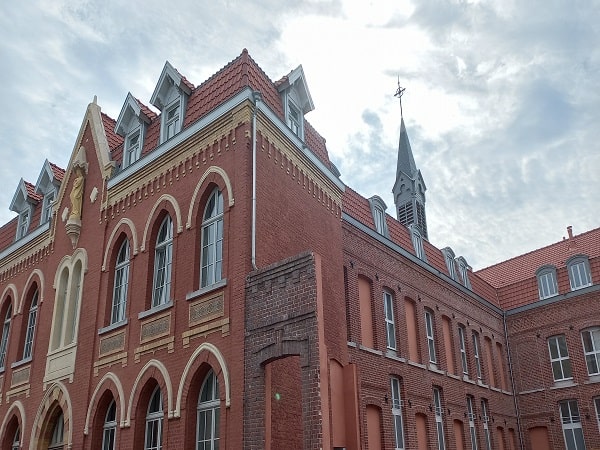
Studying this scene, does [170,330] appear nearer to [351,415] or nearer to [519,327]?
[351,415]

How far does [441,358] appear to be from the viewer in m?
22.4

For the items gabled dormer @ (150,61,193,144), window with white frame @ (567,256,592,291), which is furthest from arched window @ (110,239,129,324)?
window with white frame @ (567,256,592,291)

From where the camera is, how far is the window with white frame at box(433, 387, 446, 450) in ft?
68.6

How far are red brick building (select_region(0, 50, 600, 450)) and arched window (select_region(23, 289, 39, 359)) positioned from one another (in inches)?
2.7

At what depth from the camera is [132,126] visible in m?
17.3

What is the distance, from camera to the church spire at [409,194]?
3109cm

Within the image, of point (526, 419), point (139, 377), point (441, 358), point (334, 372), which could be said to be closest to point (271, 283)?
point (334, 372)

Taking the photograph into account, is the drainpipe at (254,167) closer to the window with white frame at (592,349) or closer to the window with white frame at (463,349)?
the window with white frame at (463,349)

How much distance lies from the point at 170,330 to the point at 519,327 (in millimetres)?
20278

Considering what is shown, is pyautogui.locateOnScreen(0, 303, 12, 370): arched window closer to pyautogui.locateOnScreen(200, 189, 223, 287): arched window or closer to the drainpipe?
pyautogui.locateOnScreen(200, 189, 223, 287): arched window

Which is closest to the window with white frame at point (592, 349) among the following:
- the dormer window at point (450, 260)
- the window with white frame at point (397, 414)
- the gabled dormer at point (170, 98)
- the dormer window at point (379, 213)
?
the dormer window at point (450, 260)

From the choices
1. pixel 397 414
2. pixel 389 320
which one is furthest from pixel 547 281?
pixel 397 414

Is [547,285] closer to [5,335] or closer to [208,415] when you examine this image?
[208,415]

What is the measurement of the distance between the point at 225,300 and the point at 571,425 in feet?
64.7
